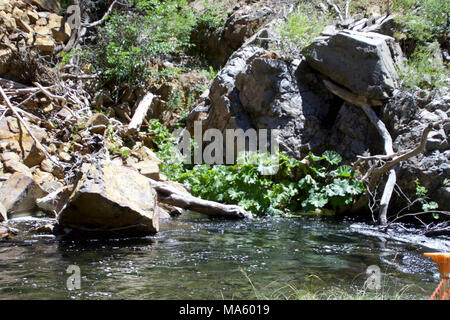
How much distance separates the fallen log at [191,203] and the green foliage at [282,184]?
0.75 metres

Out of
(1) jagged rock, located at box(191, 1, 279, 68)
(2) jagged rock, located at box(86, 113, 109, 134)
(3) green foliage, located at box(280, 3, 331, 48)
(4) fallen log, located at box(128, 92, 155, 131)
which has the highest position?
(1) jagged rock, located at box(191, 1, 279, 68)

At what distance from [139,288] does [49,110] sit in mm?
8257

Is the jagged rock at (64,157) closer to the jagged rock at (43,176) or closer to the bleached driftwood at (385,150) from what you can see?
the jagged rock at (43,176)

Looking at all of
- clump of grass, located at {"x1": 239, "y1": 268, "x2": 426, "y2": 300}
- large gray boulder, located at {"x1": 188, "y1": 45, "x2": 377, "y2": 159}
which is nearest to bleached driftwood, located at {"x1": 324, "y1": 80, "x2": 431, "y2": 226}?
large gray boulder, located at {"x1": 188, "y1": 45, "x2": 377, "y2": 159}

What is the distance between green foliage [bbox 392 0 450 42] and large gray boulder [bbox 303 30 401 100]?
2.56ft

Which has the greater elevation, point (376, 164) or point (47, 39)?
point (47, 39)

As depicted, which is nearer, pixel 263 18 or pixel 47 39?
pixel 47 39

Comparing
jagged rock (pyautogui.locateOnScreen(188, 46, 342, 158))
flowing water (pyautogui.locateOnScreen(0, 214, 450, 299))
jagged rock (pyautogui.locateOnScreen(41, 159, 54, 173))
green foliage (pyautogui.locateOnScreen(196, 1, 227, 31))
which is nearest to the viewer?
flowing water (pyautogui.locateOnScreen(0, 214, 450, 299))

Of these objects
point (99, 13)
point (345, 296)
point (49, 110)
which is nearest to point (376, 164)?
point (345, 296)

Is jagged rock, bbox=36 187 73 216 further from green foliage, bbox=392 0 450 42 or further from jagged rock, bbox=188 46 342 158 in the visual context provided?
green foliage, bbox=392 0 450 42

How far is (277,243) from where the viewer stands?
5.95 m

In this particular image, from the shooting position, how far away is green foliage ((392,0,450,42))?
959cm

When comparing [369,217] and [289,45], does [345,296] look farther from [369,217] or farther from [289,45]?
[289,45]

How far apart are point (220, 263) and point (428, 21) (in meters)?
8.14
